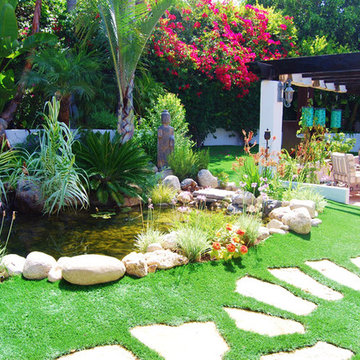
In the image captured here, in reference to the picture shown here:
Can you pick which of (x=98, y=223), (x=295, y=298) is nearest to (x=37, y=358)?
(x=295, y=298)

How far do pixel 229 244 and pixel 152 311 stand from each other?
134 cm

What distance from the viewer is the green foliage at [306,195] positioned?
21.4ft

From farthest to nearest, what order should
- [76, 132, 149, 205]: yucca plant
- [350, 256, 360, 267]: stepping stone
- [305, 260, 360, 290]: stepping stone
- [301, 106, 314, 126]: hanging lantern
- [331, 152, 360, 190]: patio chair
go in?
[301, 106, 314, 126]: hanging lantern
[331, 152, 360, 190]: patio chair
[76, 132, 149, 205]: yucca plant
[350, 256, 360, 267]: stepping stone
[305, 260, 360, 290]: stepping stone

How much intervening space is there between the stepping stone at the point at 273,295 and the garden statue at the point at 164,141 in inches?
218

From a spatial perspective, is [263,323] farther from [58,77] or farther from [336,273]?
[58,77]

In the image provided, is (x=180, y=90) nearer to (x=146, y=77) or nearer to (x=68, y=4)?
(x=146, y=77)

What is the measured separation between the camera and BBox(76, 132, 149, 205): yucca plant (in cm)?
738

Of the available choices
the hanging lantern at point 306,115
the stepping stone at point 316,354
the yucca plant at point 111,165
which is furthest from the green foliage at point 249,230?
the hanging lantern at point 306,115

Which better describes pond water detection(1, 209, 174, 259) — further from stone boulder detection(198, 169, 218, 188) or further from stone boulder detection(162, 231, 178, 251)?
stone boulder detection(198, 169, 218, 188)

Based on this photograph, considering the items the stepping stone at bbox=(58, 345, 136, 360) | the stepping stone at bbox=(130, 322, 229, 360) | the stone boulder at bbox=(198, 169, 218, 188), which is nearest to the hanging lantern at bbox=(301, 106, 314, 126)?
the stone boulder at bbox=(198, 169, 218, 188)

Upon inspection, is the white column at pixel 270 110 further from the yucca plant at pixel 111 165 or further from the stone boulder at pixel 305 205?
the yucca plant at pixel 111 165

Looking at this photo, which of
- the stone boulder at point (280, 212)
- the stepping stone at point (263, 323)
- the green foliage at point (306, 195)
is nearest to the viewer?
the stepping stone at point (263, 323)

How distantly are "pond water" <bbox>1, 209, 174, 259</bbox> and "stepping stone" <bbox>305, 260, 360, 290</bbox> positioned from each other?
7.29ft

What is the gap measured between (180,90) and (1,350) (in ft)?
37.9
